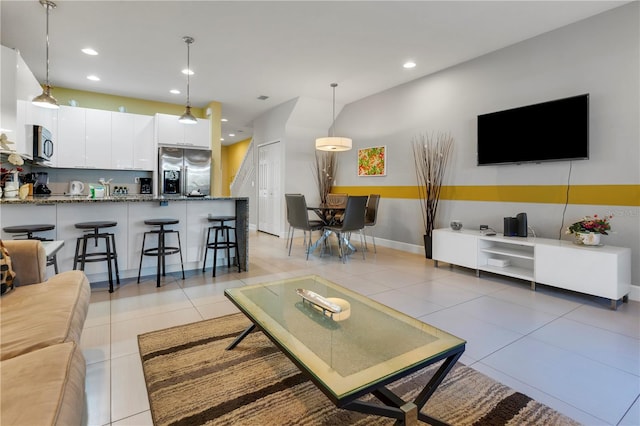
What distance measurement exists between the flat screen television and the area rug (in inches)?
117

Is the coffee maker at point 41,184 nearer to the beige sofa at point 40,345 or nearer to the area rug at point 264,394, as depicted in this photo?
the beige sofa at point 40,345

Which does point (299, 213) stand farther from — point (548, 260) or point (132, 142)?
point (132, 142)

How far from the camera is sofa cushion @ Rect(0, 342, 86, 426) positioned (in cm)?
86

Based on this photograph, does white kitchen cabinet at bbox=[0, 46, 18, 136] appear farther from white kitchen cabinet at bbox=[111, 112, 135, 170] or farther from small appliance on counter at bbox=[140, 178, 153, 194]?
small appliance on counter at bbox=[140, 178, 153, 194]

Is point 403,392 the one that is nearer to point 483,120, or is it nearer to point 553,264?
point 553,264

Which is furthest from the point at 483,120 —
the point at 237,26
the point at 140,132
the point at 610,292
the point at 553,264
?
the point at 140,132

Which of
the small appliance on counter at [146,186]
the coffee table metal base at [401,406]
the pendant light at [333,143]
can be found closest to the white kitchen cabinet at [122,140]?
the small appliance on counter at [146,186]

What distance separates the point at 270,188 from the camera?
7.38 metres

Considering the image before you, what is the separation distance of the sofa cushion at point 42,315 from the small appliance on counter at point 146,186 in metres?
4.64

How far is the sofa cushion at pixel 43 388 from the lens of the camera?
858 mm

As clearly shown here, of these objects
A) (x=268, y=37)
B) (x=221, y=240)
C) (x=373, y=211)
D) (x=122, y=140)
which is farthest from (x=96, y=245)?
(x=373, y=211)

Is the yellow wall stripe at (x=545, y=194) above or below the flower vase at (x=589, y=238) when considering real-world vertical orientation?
above

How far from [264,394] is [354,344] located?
0.61 meters

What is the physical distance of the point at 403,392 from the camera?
1682 mm
